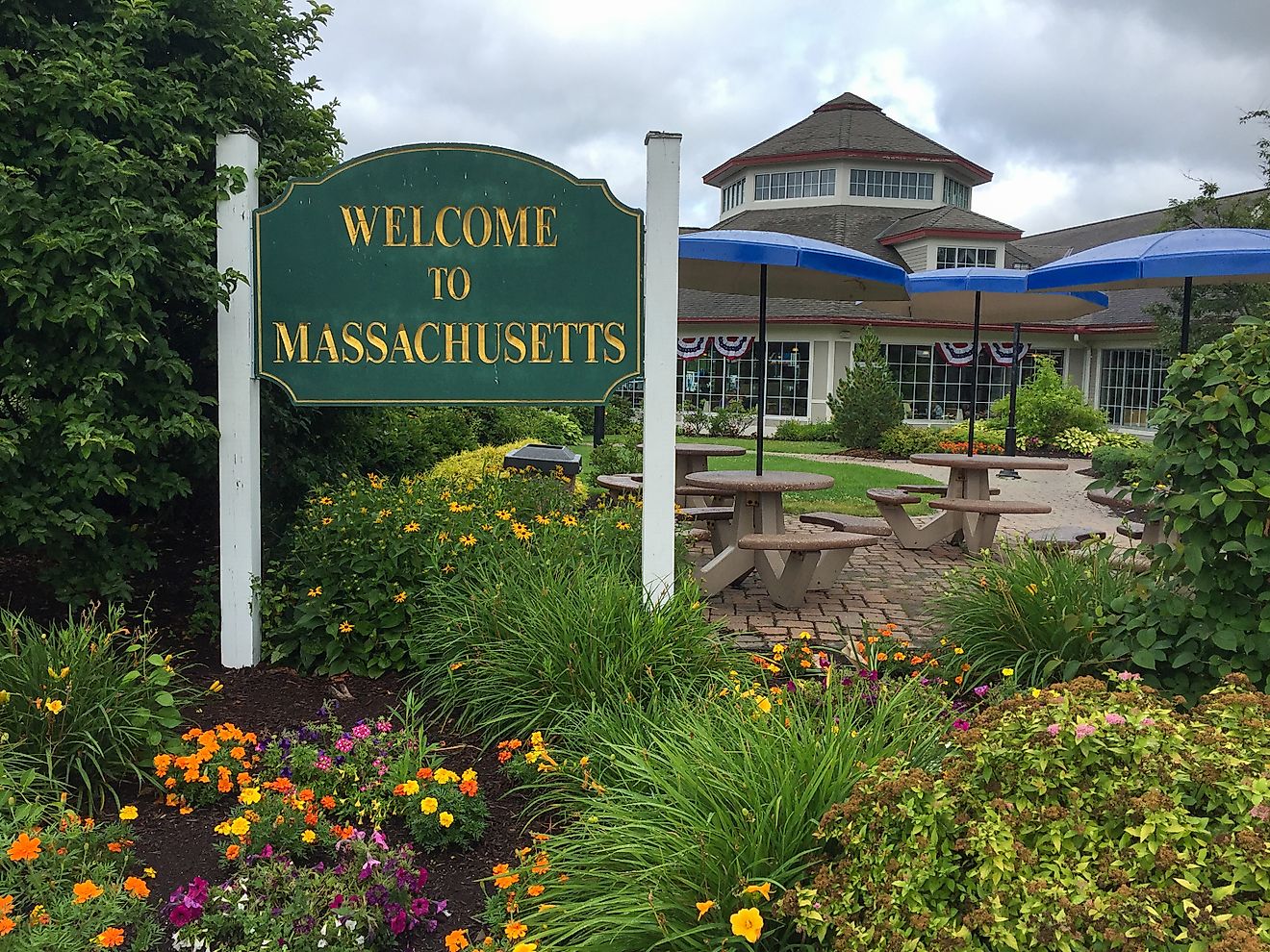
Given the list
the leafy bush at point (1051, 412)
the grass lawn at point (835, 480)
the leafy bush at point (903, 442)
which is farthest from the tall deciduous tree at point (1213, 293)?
the grass lawn at point (835, 480)

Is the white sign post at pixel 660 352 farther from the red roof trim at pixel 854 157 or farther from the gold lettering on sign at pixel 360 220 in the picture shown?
the red roof trim at pixel 854 157

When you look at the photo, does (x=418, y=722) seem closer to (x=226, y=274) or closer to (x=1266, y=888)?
(x=226, y=274)

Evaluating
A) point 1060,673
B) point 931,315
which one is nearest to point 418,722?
point 1060,673

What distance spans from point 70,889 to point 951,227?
25924 mm

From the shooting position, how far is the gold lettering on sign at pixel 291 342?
4.81 m

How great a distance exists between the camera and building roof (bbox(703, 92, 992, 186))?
29.4m

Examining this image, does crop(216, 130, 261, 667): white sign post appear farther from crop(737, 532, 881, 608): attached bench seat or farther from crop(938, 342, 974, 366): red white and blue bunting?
crop(938, 342, 974, 366): red white and blue bunting

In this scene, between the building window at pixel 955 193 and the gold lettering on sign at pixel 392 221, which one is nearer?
the gold lettering on sign at pixel 392 221

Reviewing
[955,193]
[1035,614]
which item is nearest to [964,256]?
[955,193]

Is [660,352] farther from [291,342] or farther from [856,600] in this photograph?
[856,600]

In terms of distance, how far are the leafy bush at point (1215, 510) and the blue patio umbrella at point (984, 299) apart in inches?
211

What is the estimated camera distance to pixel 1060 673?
4023 millimetres

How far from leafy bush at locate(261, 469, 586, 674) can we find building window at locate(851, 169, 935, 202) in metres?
27.2

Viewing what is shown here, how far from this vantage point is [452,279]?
15.7 ft
